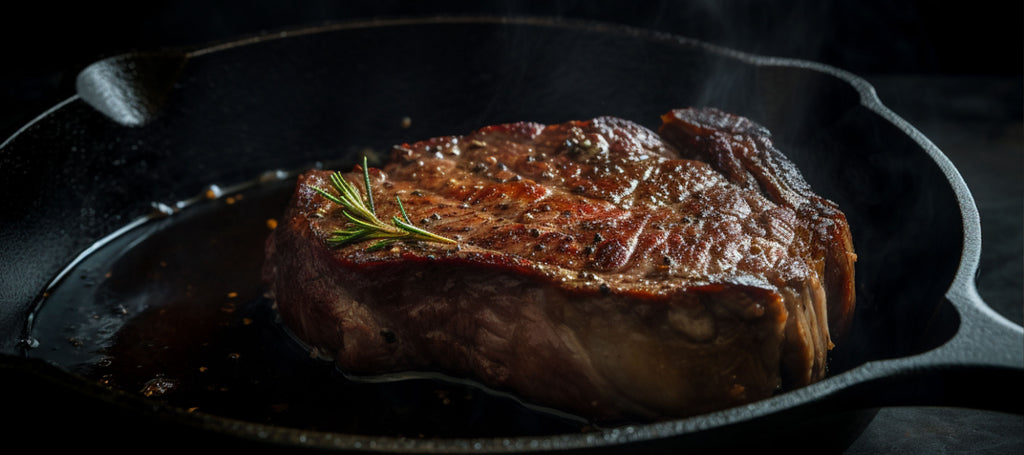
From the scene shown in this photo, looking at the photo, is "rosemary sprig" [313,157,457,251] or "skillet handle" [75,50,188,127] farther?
"skillet handle" [75,50,188,127]

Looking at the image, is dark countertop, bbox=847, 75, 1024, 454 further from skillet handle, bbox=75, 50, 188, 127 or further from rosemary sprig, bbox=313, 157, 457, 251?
skillet handle, bbox=75, 50, 188, 127

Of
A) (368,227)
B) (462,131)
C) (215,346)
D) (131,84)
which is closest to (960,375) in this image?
(368,227)

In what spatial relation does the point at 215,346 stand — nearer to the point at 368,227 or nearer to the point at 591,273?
the point at 368,227

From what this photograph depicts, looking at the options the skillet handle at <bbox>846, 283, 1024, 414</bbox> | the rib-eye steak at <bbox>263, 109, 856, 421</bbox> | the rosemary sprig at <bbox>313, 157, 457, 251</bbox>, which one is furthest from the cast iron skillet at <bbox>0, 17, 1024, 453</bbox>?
the rosemary sprig at <bbox>313, 157, 457, 251</bbox>

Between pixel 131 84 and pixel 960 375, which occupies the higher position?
pixel 960 375

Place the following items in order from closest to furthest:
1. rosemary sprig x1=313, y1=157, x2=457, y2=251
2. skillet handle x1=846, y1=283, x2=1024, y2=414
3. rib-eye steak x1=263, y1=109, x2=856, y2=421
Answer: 1. skillet handle x1=846, y1=283, x2=1024, y2=414
2. rib-eye steak x1=263, y1=109, x2=856, y2=421
3. rosemary sprig x1=313, y1=157, x2=457, y2=251

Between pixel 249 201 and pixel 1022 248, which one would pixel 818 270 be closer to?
pixel 1022 248

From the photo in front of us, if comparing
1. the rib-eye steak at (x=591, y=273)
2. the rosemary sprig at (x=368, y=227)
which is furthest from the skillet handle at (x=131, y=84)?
the rosemary sprig at (x=368, y=227)

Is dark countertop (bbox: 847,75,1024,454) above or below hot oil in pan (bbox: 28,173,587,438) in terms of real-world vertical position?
above
